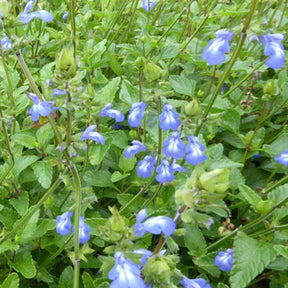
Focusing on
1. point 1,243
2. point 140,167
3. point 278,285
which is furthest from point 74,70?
point 278,285

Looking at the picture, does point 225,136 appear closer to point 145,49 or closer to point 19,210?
point 145,49

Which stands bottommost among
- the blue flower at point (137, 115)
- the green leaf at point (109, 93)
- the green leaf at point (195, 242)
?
the green leaf at point (195, 242)

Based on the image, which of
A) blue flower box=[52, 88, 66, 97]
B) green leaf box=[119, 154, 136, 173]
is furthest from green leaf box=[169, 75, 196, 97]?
blue flower box=[52, 88, 66, 97]

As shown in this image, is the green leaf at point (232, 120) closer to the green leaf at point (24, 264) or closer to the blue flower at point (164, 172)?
the blue flower at point (164, 172)

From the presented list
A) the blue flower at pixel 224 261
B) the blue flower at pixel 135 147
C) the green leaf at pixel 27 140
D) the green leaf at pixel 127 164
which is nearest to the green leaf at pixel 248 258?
the blue flower at pixel 224 261

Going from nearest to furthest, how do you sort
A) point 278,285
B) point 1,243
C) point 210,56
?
point 210,56 → point 1,243 → point 278,285

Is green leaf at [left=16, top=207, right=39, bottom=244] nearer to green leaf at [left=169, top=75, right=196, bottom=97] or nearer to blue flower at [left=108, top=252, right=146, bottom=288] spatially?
blue flower at [left=108, top=252, right=146, bottom=288]

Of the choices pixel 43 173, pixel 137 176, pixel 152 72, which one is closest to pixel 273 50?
pixel 152 72
